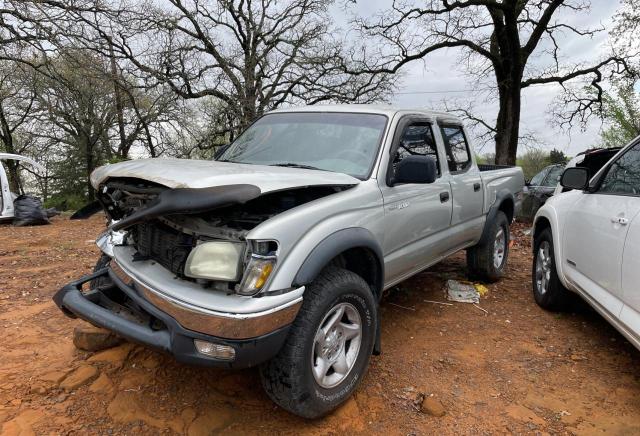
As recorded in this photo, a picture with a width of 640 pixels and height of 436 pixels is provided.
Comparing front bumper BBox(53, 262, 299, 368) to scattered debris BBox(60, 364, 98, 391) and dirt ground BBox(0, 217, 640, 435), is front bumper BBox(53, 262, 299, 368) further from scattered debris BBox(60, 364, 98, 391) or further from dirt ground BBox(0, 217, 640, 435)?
scattered debris BBox(60, 364, 98, 391)

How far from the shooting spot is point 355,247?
2.78 metres

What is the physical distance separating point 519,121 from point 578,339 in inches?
485

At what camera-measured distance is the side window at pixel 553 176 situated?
1049 centimetres

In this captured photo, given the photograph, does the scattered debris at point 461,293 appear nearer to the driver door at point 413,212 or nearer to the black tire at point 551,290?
the black tire at point 551,290

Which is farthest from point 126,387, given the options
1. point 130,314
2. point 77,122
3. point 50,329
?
point 77,122

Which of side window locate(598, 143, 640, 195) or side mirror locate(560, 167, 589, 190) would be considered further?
side mirror locate(560, 167, 589, 190)

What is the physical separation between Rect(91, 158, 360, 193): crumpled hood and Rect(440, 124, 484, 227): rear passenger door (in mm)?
1768

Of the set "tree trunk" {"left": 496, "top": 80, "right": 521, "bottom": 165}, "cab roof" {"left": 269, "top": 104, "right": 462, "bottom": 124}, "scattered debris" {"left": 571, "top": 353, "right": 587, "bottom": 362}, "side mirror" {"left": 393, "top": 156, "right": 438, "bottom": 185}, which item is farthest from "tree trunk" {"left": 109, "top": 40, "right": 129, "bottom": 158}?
"scattered debris" {"left": 571, "top": 353, "right": 587, "bottom": 362}

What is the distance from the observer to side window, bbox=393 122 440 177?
12.2 ft

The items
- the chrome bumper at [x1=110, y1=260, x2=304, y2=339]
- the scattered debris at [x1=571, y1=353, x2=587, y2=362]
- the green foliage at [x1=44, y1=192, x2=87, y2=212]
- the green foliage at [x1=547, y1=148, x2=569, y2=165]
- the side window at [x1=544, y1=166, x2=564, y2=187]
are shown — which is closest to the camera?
the chrome bumper at [x1=110, y1=260, x2=304, y2=339]

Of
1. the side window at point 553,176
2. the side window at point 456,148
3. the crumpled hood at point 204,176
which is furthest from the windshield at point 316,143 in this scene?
the side window at point 553,176

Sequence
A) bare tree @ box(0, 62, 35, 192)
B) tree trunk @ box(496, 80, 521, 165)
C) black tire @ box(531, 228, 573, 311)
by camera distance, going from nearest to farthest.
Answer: black tire @ box(531, 228, 573, 311), tree trunk @ box(496, 80, 521, 165), bare tree @ box(0, 62, 35, 192)

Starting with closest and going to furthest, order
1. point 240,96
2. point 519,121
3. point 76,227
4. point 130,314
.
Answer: point 130,314
point 76,227
point 519,121
point 240,96

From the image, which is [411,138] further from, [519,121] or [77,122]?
[77,122]
